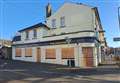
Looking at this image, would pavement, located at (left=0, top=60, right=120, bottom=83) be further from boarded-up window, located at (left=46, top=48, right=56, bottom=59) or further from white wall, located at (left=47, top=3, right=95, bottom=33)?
white wall, located at (left=47, top=3, right=95, bottom=33)

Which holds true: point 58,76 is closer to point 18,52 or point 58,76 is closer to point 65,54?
point 65,54

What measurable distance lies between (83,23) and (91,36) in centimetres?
511

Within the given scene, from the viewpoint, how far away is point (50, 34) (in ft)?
129

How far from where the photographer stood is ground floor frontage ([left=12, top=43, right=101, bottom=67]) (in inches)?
1228

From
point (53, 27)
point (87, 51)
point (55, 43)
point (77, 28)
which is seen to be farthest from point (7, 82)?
point (53, 27)

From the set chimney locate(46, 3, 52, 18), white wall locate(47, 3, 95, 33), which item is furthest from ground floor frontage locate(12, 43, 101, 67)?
chimney locate(46, 3, 52, 18)

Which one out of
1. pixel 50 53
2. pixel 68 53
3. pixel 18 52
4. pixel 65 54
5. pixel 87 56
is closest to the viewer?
pixel 87 56

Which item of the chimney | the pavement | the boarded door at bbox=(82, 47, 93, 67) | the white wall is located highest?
the chimney

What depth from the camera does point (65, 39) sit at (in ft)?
108

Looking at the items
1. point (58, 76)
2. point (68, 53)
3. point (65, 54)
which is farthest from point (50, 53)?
point (58, 76)

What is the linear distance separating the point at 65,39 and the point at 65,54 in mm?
1979

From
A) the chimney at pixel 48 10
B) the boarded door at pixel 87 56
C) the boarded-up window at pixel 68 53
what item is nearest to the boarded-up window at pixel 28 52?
the chimney at pixel 48 10

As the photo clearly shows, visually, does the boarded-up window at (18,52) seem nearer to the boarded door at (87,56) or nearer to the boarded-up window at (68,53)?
the boarded-up window at (68,53)

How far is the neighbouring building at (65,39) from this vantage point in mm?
31312
